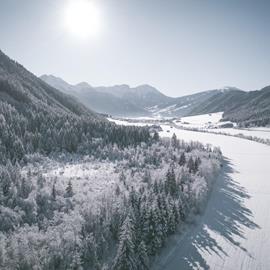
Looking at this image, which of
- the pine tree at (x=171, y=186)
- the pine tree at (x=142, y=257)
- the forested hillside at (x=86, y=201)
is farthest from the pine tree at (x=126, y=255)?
the pine tree at (x=171, y=186)

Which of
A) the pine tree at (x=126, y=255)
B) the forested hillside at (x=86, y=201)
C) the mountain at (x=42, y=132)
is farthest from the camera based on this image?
the mountain at (x=42, y=132)

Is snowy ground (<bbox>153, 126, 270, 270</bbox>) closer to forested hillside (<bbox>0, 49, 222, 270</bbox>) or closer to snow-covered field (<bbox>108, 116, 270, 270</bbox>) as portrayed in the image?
snow-covered field (<bbox>108, 116, 270, 270</bbox>)

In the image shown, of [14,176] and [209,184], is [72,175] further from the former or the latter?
[209,184]

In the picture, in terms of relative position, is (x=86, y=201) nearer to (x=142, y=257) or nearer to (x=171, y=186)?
(x=171, y=186)

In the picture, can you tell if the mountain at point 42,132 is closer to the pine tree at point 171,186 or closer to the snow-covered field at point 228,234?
the pine tree at point 171,186

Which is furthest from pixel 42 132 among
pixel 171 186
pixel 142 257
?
pixel 142 257

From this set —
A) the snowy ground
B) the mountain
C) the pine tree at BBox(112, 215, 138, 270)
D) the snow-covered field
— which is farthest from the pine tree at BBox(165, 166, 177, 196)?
the mountain

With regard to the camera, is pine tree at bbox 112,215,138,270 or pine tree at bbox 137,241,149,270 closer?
pine tree at bbox 112,215,138,270

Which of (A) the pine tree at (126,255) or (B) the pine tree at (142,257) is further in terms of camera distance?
(B) the pine tree at (142,257)

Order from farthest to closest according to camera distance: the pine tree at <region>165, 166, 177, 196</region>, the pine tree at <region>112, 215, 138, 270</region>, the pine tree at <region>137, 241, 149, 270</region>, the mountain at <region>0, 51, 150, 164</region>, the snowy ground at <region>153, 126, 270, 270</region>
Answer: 1. the mountain at <region>0, 51, 150, 164</region>
2. the pine tree at <region>165, 166, 177, 196</region>
3. the snowy ground at <region>153, 126, 270, 270</region>
4. the pine tree at <region>137, 241, 149, 270</region>
5. the pine tree at <region>112, 215, 138, 270</region>
